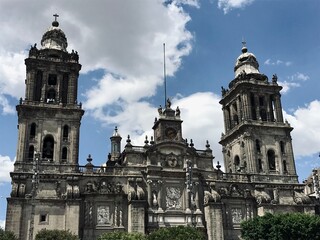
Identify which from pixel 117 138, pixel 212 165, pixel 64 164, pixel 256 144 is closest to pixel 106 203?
pixel 64 164

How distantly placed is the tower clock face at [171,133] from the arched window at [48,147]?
47.8ft

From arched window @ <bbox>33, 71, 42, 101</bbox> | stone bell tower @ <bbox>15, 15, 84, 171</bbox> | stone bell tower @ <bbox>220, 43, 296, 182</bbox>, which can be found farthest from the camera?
stone bell tower @ <bbox>220, 43, 296, 182</bbox>

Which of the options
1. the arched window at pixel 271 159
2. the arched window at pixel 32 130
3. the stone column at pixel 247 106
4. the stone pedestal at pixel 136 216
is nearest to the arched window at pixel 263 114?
the stone column at pixel 247 106

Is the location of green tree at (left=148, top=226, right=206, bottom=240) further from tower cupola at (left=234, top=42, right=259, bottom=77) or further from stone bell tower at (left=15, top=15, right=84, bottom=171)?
tower cupola at (left=234, top=42, right=259, bottom=77)

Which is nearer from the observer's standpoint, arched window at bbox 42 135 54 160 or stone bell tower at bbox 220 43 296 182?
arched window at bbox 42 135 54 160

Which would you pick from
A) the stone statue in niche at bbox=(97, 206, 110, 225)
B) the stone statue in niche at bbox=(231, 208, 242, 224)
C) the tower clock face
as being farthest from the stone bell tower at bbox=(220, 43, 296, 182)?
the stone statue in niche at bbox=(97, 206, 110, 225)

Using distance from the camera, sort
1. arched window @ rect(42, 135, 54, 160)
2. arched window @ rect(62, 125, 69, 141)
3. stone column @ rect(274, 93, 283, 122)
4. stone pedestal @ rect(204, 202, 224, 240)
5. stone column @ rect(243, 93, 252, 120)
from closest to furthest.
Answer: stone pedestal @ rect(204, 202, 224, 240), arched window @ rect(42, 135, 54, 160), arched window @ rect(62, 125, 69, 141), stone column @ rect(243, 93, 252, 120), stone column @ rect(274, 93, 283, 122)

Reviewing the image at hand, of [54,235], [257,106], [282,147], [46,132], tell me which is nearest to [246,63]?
[257,106]

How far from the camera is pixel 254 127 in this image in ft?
201

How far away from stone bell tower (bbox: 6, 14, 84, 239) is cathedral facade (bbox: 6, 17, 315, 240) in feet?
0.38

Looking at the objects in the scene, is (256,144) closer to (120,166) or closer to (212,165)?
(212,165)

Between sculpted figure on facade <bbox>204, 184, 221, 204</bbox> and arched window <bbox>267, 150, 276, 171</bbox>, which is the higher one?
arched window <bbox>267, 150, 276, 171</bbox>

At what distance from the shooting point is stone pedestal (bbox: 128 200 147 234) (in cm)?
5016

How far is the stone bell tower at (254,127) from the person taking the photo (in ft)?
198
